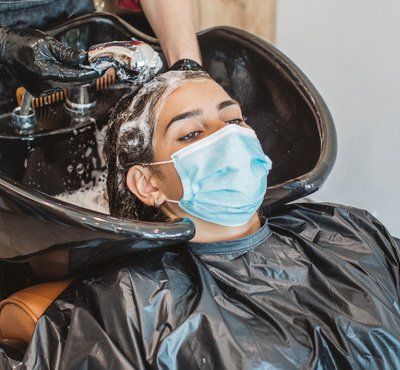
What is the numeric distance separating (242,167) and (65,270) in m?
0.40

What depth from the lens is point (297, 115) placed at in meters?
1.69

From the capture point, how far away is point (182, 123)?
4.33 ft

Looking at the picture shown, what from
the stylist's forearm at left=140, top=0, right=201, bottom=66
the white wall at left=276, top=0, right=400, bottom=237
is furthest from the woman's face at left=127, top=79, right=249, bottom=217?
the white wall at left=276, top=0, right=400, bottom=237

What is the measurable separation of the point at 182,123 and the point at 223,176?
15cm

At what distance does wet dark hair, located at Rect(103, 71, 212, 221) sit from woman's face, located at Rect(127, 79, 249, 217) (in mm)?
21

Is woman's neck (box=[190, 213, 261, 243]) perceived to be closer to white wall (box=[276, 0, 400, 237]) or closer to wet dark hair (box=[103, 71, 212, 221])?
wet dark hair (box=[103, 71, 212, 221])

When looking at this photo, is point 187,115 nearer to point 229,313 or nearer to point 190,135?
point 190,135

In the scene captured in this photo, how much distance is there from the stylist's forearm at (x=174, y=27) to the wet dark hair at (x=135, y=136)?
31cm

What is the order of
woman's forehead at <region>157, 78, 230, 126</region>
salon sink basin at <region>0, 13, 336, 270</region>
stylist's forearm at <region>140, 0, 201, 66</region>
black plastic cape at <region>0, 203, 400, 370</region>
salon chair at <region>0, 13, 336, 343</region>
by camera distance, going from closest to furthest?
black plastic cape at <region>0, 203, 400, 370</region>
salon chair at <region>0, 13, 336, 343</region>
woman's forehead at <region>157, 78, 230, 126</region>
salon sink basin at <region>0, 13, 336, 270</region>
stylist's forearm at <region>140, 0, 201, 66</region>

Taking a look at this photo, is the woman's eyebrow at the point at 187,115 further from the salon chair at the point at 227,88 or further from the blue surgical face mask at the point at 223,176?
the salon chair at the point at 227,88

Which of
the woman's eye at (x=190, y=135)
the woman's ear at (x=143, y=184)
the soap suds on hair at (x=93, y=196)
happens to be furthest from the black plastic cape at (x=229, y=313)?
the soap suds on hair at (x=93, y=196)

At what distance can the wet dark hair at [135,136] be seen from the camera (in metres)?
1.37

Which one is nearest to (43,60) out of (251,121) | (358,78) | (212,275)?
(212,275)

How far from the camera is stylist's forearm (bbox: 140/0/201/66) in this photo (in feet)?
5.68
